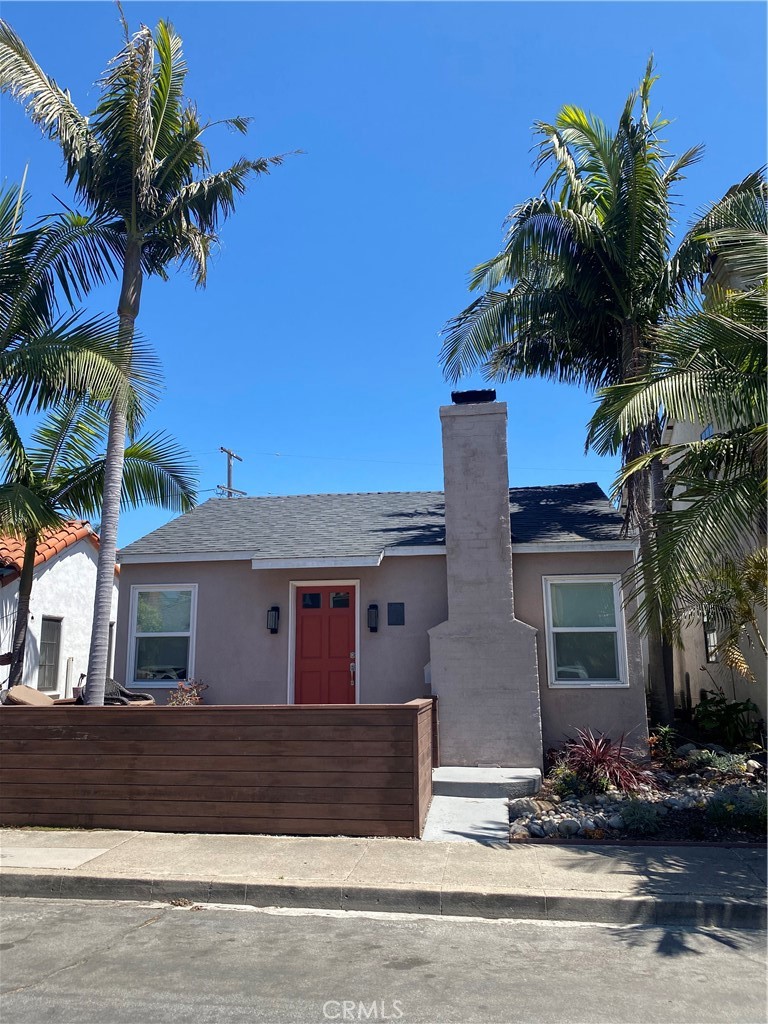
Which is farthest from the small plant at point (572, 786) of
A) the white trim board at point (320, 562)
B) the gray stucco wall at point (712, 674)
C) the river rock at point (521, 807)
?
the white trim board at point (320, 562)

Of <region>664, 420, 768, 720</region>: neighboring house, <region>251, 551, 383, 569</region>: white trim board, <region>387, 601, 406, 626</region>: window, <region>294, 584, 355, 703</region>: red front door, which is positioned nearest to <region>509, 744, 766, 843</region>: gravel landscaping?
<region>664, 420, 768, 720</region>: neighboring house

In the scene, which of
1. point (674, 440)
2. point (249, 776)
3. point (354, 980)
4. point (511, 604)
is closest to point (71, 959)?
point (354, 980)

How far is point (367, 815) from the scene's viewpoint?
781cm

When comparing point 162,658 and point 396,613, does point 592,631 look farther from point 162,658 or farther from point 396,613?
point 162,658

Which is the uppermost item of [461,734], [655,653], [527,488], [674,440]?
[674,440]

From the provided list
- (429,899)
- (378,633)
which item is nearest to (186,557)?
(378,633)

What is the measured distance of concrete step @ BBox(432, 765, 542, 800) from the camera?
361 inches

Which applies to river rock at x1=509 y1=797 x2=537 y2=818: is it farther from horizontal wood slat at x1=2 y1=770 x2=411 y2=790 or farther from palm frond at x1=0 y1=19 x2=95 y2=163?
palm frond at x1=0 y1=19 x2=95 y2=163

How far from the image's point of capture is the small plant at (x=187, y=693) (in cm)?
1128

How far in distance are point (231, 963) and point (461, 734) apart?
5614 millimetres

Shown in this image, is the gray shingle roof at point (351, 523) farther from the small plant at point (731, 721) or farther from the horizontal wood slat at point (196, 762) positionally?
the horizontal wood slat at point (196, 762)

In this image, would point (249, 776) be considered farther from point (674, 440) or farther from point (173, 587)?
point (674, 440)

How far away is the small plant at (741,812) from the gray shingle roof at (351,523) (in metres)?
4.04

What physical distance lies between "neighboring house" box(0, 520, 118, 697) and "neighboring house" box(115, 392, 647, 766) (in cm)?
409
